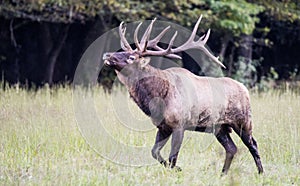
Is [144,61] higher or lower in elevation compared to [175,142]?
higher

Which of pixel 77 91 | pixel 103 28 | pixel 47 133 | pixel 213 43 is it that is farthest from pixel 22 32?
pixel 47 133

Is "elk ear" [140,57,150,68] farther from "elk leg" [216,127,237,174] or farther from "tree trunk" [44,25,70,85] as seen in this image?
"tree trunk" [44,25,70,85]

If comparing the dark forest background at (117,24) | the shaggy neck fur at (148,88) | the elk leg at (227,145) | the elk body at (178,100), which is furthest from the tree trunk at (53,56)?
the shaggy neck fur at (148,88)

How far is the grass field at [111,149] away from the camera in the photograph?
6.34m

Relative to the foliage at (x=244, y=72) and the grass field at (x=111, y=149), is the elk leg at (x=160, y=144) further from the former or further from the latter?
the foliage at (x=244, y=72)

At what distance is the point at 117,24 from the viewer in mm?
17797

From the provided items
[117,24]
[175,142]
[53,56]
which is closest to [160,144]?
[175,142]

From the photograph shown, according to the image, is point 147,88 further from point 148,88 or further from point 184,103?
point 184,103

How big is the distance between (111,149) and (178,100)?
140 centimetres

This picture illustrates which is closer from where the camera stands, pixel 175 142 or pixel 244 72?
pixel 175 142

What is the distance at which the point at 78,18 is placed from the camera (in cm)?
1609

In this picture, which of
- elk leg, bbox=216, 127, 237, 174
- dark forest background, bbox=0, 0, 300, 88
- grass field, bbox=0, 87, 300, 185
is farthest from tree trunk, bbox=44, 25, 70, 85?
elk leg, bbox=216, 127, 237, 174

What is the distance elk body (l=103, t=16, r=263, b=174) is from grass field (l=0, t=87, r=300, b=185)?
280 millimetres

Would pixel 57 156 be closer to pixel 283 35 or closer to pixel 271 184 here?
pixel 271 184
